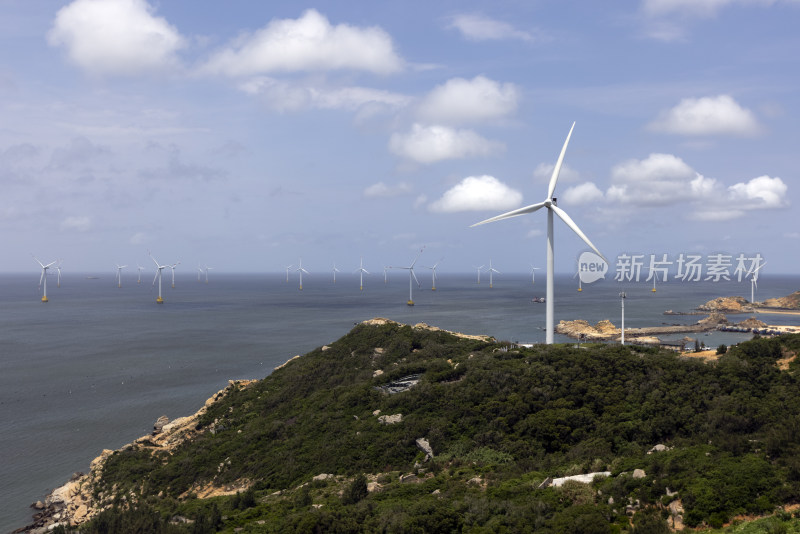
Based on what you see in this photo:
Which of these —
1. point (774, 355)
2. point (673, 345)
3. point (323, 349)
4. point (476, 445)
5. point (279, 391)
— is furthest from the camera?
point (673, 345)

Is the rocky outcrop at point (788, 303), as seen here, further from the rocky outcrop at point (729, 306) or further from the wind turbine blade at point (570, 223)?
the wind turbine blade at point (570, 223)

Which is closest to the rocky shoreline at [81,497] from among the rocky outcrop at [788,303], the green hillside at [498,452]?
the green hillside at [498,452]

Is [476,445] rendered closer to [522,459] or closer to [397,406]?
[522,459]

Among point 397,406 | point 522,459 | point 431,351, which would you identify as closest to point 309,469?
point 397,406

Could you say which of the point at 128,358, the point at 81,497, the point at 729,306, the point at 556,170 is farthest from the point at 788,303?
the point at 81,497

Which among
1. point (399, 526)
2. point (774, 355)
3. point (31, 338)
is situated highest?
point (774, 355)

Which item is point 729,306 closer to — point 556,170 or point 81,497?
point 556,170
